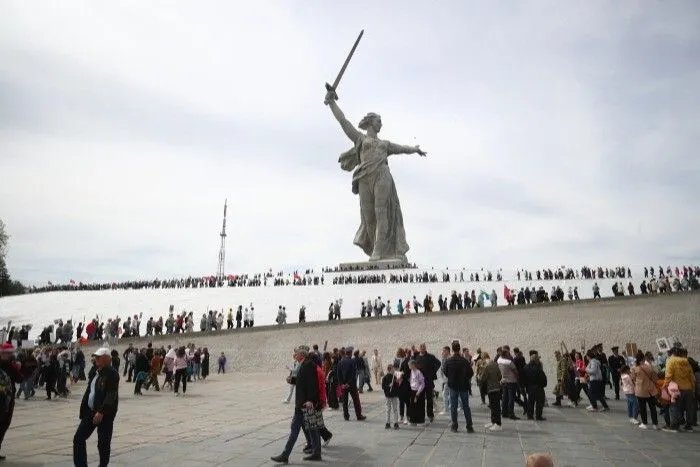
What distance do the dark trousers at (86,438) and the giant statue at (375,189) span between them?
121 feet

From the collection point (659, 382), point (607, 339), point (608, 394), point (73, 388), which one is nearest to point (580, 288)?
point (607, 339)

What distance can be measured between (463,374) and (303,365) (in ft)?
9.66

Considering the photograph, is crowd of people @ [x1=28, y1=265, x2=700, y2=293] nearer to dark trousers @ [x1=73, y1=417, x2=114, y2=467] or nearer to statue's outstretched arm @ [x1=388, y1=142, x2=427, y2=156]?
statue's outstretched arm @ [x1=388, y1=142, x2=427, y2=156]

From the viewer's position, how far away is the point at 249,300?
31438 millimetres

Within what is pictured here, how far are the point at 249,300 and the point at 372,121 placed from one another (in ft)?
64.8

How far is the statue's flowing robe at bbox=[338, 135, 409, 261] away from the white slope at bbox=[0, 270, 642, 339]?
9.45 metres

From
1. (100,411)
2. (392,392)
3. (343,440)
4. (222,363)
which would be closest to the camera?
(100,411)

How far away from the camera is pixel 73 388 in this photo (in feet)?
47.7

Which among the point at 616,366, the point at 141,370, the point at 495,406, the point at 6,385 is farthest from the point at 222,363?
the point at 6,385

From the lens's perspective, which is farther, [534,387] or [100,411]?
[534,387]

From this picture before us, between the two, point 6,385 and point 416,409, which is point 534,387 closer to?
point 416,409

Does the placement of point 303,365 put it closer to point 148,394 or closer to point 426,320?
point 148,394

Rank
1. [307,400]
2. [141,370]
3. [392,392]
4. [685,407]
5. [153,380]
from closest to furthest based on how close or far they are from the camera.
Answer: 1. [307,400]
2. [685,407]
3. [392,392]
4. [141,370]
5. [153,380]

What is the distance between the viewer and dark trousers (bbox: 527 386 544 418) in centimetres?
914
